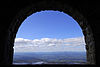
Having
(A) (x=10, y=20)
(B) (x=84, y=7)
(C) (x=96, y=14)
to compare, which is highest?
(B) (x=84, y=7)

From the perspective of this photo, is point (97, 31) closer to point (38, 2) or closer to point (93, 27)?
point (93, 27)

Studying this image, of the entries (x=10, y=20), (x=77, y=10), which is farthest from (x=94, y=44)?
(x=10, y=20)

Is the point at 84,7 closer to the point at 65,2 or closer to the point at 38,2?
the point at 65,2

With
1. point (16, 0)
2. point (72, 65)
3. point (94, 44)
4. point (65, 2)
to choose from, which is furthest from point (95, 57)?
point (16, 0)

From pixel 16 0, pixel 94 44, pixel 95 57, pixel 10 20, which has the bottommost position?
pixel 95 57

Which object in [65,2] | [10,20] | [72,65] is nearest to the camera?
[72,65]

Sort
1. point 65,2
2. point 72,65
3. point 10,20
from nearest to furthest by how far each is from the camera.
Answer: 1. point 72,65
2. point 10,20
3. point 65,2

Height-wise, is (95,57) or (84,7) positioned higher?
(84,7)

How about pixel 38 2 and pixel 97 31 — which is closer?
pixel 97 31

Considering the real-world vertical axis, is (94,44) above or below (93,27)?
below
